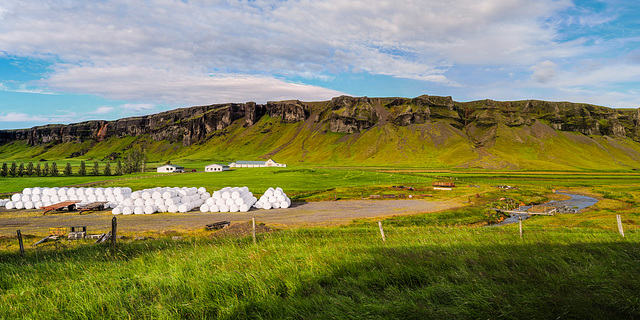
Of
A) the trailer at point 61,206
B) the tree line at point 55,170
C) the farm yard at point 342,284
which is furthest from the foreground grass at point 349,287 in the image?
the tree line at point 55,170

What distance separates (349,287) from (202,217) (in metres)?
49.1

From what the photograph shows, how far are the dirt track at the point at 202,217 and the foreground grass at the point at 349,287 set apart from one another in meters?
34.6

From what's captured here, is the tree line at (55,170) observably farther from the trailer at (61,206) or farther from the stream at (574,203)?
the stream at (574,203)

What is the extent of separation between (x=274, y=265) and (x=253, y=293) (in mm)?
1641

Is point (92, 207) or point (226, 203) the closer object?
point (226, 203)

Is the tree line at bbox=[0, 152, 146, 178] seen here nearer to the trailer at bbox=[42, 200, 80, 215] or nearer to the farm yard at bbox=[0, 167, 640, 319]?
the trailer at bbox=[42, 200, 80, 215]

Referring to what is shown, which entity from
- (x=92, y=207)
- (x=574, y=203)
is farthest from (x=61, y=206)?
(x=574, y=203)

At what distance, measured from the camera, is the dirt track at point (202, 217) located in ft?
140

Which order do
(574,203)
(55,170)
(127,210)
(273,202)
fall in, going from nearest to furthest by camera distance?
1. (127,210)
2. (273,202)
3. (574,203)
4. (55,170)

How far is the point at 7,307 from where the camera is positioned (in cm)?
621

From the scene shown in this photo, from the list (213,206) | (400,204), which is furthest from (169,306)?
(400,204)

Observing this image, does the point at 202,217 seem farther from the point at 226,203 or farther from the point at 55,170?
the point at 55,170

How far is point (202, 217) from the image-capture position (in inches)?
1978

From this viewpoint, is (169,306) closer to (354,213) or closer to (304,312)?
(304,312)
